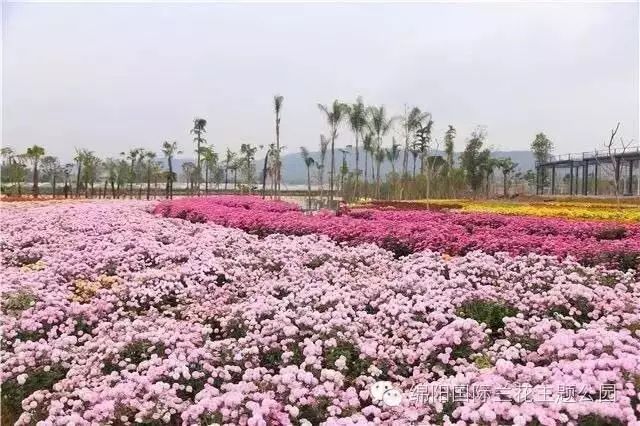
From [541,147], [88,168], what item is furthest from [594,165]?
[88,168]

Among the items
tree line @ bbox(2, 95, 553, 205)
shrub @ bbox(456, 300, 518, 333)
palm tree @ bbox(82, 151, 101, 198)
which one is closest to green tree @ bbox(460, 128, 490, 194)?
tree line @ bbox(2, 95, 553, 205)

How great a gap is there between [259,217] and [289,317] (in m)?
7.39

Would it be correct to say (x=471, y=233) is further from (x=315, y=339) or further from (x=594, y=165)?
(x=594, y=165)

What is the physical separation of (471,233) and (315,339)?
6.76m

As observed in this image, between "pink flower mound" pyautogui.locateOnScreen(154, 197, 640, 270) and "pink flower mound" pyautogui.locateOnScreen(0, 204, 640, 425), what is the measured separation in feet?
2.74

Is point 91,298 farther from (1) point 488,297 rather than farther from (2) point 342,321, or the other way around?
(1) point 488,297

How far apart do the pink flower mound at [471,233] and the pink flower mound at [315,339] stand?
2.74 feet

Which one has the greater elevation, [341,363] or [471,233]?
[471,233]

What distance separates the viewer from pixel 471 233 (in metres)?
11.2

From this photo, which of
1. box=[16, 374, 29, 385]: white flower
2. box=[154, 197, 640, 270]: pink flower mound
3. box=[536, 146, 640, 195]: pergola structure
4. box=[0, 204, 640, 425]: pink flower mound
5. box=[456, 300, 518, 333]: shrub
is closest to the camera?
box=[0, 204, 640, 425]: pink flower mound

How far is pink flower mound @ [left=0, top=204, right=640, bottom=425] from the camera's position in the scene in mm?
3922

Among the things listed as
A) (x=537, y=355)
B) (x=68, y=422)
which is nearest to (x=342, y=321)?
(x=537, y=355)

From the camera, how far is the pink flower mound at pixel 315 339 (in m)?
3.92

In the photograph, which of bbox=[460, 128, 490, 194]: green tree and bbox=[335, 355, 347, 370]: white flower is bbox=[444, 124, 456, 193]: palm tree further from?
bbox=[335, 355, 347, 370]: white flower
